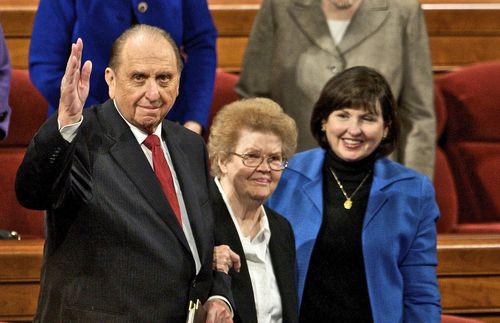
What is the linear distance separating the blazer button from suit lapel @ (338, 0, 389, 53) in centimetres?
48

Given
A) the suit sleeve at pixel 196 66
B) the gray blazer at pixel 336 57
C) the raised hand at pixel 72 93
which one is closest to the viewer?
the raised hand at pixel 72 93

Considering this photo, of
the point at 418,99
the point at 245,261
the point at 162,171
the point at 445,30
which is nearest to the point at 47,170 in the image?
the point at 162,171

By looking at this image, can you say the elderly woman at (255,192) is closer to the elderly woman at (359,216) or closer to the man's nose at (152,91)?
the elderly woman at (359,216)

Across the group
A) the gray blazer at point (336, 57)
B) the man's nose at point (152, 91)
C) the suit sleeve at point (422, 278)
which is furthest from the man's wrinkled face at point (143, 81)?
the gray blazer at point (336, 57)

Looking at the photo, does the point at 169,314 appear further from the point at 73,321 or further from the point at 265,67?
the point at 265,67

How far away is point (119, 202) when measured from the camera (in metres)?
1.27

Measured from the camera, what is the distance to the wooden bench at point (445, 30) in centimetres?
263

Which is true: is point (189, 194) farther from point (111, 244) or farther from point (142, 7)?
point (142, 7)

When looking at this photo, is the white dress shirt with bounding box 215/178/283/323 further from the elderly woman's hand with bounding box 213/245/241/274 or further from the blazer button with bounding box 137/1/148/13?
the blazer button with bounding box 137/1/148/13

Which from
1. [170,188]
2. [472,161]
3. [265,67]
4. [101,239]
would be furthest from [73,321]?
[472,161]

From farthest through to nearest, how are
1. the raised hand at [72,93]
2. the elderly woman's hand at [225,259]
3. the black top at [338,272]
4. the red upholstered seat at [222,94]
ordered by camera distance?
the red upholstered seat at [222,94] < the black top at [338,272] < the elderly woman's hand at [225,259] < the raised hand at [72,93]

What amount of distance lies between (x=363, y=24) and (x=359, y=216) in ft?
1.90

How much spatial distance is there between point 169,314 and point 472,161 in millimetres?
1393

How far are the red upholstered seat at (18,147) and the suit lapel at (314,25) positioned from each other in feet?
1.99
